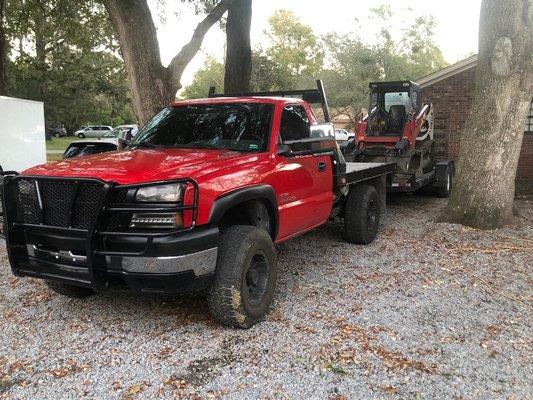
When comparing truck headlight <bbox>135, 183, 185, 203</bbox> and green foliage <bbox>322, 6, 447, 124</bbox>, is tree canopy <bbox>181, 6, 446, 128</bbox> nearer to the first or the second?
green foliage <bbox>322, 6, 447, 124</bbox>

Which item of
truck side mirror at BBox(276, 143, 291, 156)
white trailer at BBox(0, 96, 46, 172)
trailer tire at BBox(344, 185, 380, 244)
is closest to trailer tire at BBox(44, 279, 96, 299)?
truck side mirror at BBox(276, 143, 291, 156)

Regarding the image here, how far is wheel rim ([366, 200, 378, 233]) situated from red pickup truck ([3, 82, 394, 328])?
7.31ft

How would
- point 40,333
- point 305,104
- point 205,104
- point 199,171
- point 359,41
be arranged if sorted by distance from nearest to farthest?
point 199,171 → point 40,333 → point 205,104 → point 305,104 → point 359,41

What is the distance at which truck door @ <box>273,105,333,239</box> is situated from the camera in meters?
5.02

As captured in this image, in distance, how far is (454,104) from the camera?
15867 mm

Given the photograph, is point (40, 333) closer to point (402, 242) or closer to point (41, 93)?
point (402, 242)

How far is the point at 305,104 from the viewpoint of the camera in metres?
Result: 5.98

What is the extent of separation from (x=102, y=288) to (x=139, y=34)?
6.45 meters

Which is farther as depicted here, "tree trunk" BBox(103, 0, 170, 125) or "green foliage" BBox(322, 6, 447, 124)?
"green foliage" BBox(322, 6, 447, 124)

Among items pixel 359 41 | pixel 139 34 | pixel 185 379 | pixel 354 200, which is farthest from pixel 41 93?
pixel 185 379

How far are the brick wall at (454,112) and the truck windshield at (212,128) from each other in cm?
1143

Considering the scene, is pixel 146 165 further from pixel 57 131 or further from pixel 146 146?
pixel 57 131

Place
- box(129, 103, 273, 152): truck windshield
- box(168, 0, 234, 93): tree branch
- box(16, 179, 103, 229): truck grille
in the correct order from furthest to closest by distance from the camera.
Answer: box(168, 0, 234, 93): tree branch < box(129, 103, 273, 152): truck windshield < box(16, 179, 103, 229): truck grille

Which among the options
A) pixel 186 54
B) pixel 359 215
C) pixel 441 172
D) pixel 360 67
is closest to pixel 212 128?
pixel 359 215
